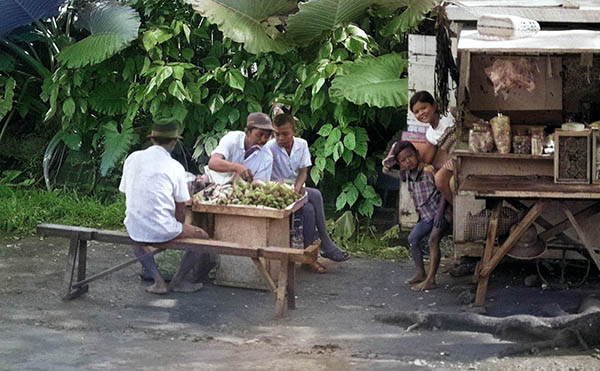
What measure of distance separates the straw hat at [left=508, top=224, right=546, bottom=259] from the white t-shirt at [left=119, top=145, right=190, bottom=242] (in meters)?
2.50

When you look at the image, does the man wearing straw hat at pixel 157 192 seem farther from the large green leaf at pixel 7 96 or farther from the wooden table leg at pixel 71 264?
the large green leaf at pixel 7 96

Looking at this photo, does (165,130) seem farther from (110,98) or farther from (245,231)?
(110,98)

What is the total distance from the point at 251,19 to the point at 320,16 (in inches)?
28.5

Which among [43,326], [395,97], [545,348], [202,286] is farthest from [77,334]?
[395,97]

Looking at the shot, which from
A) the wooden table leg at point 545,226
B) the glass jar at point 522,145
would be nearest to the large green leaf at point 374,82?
the glass jar at point 522,145

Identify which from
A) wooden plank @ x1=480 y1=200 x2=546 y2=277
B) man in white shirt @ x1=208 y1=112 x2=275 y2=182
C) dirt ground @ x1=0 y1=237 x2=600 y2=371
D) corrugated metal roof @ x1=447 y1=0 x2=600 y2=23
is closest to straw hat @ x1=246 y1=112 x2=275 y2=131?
man in white shirt @ x1=208 y1=112 x2=275 y2=182

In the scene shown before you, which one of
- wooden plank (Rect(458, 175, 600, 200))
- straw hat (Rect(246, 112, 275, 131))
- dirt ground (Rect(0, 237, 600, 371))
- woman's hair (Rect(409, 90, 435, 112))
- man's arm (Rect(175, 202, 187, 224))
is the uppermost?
woman's hair (Rect(409, 90, 435, 112))

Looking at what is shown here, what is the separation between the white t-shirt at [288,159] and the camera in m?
8.99

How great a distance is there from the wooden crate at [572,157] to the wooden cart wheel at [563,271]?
102 centimetres

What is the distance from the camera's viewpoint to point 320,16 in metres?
10.1

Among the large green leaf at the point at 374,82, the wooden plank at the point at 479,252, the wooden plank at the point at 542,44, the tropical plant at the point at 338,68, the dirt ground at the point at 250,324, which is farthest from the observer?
the tropical plant at the point at 338,68

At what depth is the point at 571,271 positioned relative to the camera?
9.02 m

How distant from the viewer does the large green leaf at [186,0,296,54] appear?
10133mm

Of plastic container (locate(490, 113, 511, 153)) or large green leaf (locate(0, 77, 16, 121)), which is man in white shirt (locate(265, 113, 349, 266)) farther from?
large green leaf (locate(0, 77, 16, 121))
